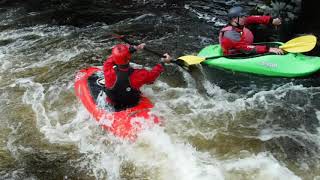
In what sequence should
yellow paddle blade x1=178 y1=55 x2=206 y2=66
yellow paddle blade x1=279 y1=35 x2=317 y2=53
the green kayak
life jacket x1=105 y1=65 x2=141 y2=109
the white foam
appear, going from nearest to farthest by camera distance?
the white foam, life jacket x1=105 y1=65 x2=141 y2=109, the green kayak, yellow paddle blade x1=279 y1=35 x2=317 y2=53, yellow paddle blade x1=178 y1=55 x2=206 y2=66

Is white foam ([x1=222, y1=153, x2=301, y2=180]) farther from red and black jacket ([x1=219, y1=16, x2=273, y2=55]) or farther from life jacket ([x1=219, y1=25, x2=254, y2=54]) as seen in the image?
life jacket ([x1=219, y1=25, x2=254, y2=54])

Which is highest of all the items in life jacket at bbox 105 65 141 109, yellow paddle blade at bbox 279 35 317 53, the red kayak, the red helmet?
the red helmet

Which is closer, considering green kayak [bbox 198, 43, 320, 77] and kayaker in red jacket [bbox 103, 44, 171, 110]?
kayaker in red jacket [bbox 103, 44, 171, 110]

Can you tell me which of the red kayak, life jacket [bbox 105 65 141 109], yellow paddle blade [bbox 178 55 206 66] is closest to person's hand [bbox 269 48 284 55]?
yellow paddle blade [bbox 178 55 206 66]

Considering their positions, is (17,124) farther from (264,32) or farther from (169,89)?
(264,32)

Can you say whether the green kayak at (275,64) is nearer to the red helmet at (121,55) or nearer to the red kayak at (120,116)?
the red kayak at (120,116)

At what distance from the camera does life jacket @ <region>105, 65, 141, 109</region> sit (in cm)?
612

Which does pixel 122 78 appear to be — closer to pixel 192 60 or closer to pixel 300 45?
pixel 192 60

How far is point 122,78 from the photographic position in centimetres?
612

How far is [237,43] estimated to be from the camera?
A: 23.2 ft

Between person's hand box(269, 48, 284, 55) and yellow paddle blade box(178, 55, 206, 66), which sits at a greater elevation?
person's hand box(269, 48, 284, 55)

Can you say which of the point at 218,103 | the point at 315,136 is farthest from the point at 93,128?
the point at 315,136

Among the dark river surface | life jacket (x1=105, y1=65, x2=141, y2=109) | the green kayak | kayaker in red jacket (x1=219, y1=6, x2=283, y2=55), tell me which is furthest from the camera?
kayaker in red jacket (x1=219, y1=6, x2=283, y2=55)

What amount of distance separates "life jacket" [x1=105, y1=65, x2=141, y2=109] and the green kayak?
5.25 ft
